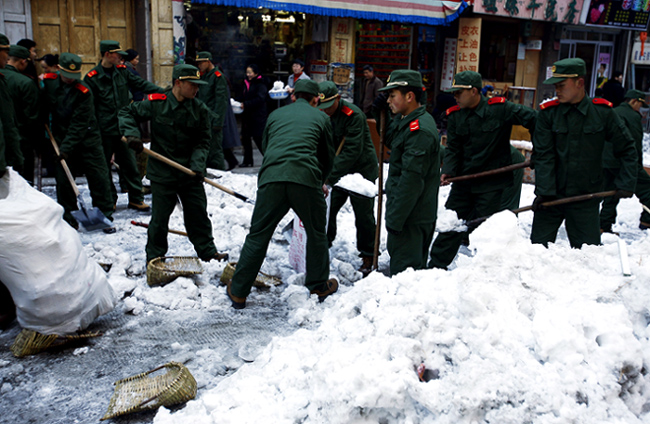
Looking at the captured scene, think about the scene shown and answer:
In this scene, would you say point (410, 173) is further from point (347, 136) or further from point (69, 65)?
point (69, 65)

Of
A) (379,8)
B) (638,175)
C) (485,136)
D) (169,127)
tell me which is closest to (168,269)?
(169,127)

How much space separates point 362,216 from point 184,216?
5.54 feet

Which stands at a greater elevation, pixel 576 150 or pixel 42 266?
pixel 576 150

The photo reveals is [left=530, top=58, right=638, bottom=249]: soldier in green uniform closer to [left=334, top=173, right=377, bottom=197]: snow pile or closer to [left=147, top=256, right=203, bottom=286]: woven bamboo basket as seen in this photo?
[left=334, top=173, right=377, bottom=197]: snow pile

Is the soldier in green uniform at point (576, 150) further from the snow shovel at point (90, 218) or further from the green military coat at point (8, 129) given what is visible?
the green military coat at point (8, 129)

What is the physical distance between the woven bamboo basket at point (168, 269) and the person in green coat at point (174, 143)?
276mm

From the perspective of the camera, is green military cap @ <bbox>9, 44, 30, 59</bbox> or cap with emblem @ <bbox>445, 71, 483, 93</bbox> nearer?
cap with emblem @ <bbox>445, 71, 483, 93</bbox>

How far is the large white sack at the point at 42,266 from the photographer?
3617 millimetres

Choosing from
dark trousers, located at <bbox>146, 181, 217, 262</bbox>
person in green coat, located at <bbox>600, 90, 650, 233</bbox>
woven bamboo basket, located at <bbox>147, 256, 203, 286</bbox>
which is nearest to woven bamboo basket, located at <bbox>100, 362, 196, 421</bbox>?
woven bamboo basket, located at <bbox>147, 256, 203, 286</bbox>

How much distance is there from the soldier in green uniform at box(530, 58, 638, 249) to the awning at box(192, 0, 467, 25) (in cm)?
664

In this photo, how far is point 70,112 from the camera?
647 cm

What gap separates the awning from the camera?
1049 centimetres

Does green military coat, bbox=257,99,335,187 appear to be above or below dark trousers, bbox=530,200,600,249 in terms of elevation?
above

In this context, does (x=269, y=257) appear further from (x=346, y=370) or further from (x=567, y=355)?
(x=567, y=355)
